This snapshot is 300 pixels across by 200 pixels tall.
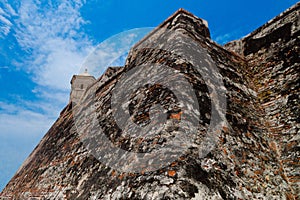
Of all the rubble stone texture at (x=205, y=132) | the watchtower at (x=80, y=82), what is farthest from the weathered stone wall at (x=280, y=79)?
the watchtower at (x=80, y=82)

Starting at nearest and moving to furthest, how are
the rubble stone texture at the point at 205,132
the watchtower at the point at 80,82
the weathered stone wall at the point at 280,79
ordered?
the rubble stone texture at the point at 205,132 → the weathered stone wall at the point at 280,79 → the watchtower at the point at 80,82

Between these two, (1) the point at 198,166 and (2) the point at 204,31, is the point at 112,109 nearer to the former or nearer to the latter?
(1) the point at 198,166

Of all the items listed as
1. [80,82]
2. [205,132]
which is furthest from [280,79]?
[80,82]

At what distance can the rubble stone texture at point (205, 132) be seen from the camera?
86.8 inches

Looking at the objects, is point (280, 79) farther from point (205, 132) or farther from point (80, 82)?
point (80, 82)

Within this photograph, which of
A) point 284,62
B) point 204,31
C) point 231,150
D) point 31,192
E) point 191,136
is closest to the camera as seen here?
point 191,136

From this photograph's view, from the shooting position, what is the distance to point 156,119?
9.05ft

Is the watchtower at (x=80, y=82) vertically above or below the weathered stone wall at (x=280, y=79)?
above

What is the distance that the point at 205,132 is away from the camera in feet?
8.80

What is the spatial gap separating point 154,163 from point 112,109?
81.2 inches

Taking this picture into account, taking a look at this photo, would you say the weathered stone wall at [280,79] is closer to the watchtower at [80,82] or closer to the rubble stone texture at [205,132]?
the rubble stone texture at [205,132]

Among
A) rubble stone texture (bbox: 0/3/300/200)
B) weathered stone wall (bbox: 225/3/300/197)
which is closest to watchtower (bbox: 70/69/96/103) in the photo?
rubble stone texture (bbox: 0/3/300/200)

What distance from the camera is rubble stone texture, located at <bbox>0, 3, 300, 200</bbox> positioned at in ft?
7.23

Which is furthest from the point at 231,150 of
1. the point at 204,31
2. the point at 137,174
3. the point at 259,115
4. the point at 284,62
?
the point at 204,31
